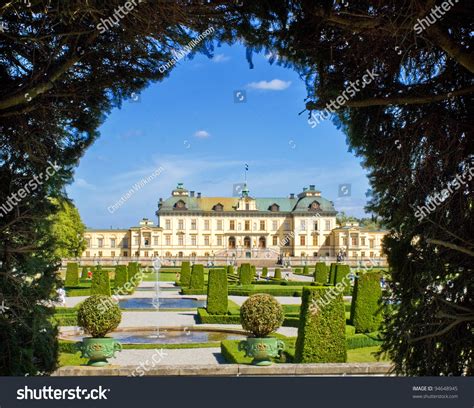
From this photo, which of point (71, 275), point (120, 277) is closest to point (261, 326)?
point (120, 277)

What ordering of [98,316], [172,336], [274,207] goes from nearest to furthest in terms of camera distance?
[98,316] < [172,336] < [274,207]

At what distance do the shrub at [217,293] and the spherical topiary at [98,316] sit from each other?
616 cm

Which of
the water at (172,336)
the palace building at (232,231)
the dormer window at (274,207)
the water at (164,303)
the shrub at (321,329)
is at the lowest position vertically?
the water at (172,336)

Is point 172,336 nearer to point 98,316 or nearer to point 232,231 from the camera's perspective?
point 98,316

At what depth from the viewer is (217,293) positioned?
1380 centimetres

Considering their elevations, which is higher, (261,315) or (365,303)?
(261,315)

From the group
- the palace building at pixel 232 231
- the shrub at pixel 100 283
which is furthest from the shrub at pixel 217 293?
the palace building at pixel 232 231

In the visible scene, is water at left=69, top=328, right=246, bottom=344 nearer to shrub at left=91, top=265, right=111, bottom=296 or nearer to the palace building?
shrub at left=91, top=265, right=111, bottom=296

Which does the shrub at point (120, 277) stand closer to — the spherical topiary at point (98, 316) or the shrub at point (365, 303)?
the shrub at point (365, 303)

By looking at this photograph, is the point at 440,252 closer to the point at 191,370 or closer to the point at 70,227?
the point at 191,370

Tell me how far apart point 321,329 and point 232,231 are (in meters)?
55.5

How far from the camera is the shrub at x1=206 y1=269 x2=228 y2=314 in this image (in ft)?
44.7

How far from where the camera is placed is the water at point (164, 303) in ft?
53.4

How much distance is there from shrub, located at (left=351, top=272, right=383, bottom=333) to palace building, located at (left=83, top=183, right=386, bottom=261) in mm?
48717
